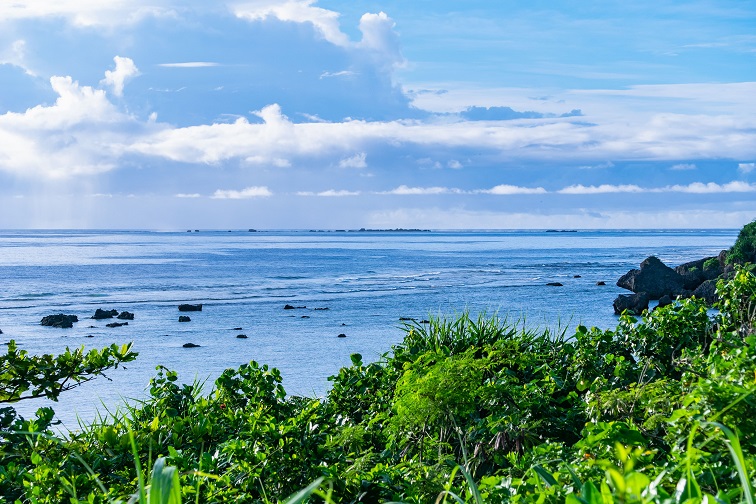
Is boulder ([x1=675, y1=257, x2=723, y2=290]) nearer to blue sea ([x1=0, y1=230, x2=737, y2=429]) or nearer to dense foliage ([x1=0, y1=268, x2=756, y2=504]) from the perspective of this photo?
blue sea ([x1=0, y1=230, x2=737, y2=429])

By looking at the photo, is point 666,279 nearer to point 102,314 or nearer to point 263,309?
point 263,309

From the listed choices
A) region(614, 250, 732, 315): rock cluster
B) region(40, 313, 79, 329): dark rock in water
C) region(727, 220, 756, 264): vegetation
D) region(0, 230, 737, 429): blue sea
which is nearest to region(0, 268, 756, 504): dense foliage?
region(0, 230, 737, 429): blue sea

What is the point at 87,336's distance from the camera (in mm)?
25469

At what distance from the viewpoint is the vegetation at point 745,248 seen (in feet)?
109

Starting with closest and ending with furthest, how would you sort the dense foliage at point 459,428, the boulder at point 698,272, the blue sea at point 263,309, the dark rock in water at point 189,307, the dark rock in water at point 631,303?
the dense foliage at point 459,428 → the blue sea at point 263,309 → the dark rock in water at point 631,303 → the dark rock in water at point 189,307 → the boulder at point 698,272

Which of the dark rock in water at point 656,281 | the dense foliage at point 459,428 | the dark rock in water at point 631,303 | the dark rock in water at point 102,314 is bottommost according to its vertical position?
the dark rock in water at point 102,314

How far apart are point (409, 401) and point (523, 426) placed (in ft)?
2.33

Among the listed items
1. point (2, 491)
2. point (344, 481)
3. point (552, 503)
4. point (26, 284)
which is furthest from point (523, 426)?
point (26, 284)

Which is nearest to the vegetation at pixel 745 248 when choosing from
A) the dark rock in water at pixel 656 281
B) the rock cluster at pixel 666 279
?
the rock cluster at pixel 666 279

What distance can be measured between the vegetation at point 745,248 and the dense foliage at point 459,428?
29.7 metres

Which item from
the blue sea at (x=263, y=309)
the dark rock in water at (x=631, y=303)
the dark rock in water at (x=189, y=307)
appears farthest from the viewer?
the dark rock in water at (x=189, y=307)

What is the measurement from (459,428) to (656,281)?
105 feet

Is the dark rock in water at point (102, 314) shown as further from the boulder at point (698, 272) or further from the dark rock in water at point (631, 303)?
the boulder at point (698, 272)

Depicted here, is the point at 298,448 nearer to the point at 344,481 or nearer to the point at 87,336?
the point at 344,481
